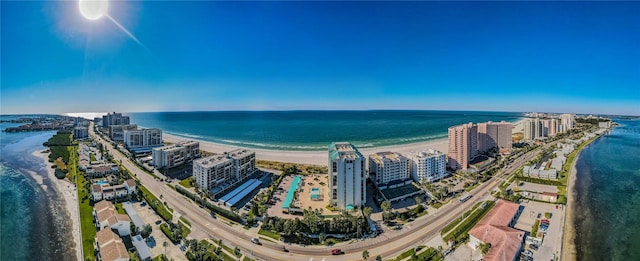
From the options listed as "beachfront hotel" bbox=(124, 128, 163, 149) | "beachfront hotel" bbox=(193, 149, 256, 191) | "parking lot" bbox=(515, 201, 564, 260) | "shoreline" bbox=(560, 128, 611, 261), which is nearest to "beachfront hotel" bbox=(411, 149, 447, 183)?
"parking lot" bbox=(515, 201, 564, 260)

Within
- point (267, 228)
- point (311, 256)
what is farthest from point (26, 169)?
point (311, 256)

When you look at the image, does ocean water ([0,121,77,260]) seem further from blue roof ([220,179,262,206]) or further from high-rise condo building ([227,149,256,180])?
high-rise condo building ([227,149,256,180])

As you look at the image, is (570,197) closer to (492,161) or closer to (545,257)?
(492,161)

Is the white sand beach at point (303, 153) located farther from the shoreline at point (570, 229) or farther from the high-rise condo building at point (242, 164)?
the shoreline at point (570, 229)

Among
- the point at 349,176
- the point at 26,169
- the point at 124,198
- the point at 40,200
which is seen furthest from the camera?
the point at 26,169

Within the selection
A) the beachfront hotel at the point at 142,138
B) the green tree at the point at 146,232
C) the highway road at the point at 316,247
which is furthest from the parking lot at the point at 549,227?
the beachfront hotel at the point at 142,138

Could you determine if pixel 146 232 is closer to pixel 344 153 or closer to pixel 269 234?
pixel 269 234

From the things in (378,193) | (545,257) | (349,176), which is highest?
(349,176)
